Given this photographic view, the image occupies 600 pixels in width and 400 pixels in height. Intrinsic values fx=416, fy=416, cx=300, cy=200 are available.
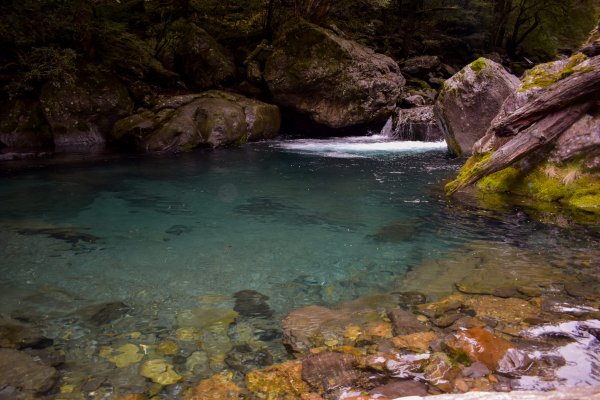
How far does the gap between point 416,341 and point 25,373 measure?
11.2 ft

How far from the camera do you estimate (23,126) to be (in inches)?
553

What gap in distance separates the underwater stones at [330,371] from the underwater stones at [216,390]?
1.92 ft

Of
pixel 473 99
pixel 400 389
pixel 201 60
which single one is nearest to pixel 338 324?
pixel 400 389

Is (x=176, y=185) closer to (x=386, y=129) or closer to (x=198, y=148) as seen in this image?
(x=198, y=148)

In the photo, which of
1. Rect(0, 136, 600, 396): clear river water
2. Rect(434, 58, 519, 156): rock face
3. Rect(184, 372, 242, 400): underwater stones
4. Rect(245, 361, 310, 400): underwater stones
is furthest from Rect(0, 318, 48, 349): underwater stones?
Rect(434, 58, 519, 156): rock face

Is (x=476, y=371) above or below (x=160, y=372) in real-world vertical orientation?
above

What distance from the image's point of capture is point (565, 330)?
3957 mm

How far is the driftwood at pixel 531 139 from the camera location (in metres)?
7.77

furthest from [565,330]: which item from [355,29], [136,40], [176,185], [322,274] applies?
[355,29]

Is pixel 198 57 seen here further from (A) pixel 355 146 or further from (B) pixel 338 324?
(B) pixel 338 324

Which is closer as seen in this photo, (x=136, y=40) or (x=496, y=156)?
(x=496, y=156)

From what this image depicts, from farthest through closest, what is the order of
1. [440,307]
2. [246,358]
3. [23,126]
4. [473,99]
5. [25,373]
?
[23,126] → [473,99] → [440,307] → [246,358] → [25,373]

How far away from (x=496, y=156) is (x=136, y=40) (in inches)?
525

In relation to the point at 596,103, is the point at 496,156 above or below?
below
